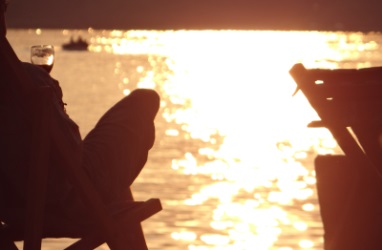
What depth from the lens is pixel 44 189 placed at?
4.77 metres

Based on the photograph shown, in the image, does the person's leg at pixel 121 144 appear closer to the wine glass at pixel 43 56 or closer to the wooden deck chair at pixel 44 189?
the wooden deck chair at pixel 44 189

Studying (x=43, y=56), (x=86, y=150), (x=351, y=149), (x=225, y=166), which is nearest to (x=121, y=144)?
(x=86, y=150)

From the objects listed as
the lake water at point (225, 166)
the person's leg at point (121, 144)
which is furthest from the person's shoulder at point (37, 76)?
the lake water at point (225, 166)

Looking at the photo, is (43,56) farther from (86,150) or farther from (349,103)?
A: (349,103)

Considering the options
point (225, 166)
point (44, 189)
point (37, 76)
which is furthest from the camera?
point (225, 166)

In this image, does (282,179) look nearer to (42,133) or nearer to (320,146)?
(320,146)

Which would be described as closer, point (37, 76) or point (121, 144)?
point (37, 76)

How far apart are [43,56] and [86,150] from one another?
627mm

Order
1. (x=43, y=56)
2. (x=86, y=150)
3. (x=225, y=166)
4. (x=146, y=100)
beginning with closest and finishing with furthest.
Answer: (x=86, y=150), (x=146, y=100), (x=43, y=56), (x=225, y=166)

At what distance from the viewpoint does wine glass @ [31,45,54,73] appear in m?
5.54

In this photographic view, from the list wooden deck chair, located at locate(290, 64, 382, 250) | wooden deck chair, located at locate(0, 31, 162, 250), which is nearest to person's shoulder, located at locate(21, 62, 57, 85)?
wooden deck chair, located at locate(0, 31, 162, 250)

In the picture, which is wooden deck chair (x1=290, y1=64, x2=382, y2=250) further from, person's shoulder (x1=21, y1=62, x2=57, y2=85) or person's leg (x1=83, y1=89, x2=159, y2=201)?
person's shoulder (x1=21, y1=62, x2=57, y2=85)

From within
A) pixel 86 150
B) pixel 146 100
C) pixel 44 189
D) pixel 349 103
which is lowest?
pixel 44 189

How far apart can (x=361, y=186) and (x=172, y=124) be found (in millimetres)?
42252
